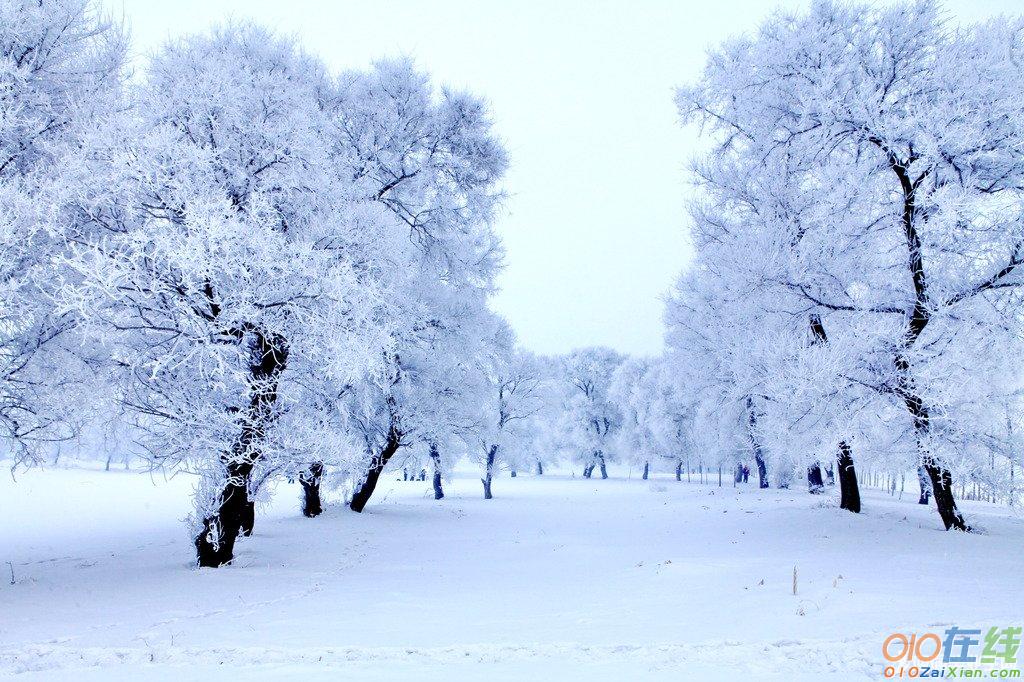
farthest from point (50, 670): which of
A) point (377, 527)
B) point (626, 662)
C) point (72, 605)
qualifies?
point (377, 527)

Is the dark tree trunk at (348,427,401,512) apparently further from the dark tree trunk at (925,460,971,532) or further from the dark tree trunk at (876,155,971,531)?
the dark tree trunk at (925,460,971,532)

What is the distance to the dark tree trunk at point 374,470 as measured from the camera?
2020 centimetres

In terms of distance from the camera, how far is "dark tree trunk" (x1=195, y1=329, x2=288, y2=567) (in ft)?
32.4

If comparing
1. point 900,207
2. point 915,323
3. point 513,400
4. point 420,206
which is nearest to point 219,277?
point 420,206

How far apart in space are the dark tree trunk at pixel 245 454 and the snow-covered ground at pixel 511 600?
1.42ft

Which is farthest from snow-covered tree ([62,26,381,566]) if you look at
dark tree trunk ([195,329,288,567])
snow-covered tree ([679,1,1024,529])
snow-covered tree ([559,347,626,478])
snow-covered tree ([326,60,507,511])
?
snow-covered tree ([559,347,626,478])

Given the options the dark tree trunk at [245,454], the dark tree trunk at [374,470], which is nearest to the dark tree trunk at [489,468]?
the dark tree trunk at [374,470]

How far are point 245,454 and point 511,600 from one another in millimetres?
4605

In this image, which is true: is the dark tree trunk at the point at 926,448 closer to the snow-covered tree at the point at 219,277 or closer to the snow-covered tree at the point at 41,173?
the snow-covered tree at the point at 219,277

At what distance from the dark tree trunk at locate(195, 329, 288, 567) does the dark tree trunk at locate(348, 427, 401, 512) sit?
29.8ft

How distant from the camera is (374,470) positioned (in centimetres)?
2034

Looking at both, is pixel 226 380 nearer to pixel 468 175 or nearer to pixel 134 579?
pixel 134 579

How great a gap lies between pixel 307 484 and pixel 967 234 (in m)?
17.2

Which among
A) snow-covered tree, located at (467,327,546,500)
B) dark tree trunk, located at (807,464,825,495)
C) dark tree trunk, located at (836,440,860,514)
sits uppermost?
snow-covered tree, located at (467,327,546,500)
